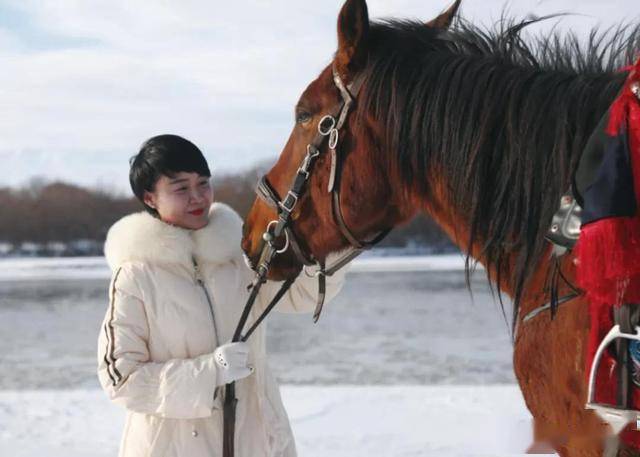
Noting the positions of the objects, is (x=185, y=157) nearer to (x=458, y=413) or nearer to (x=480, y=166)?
(x=480, y=166)

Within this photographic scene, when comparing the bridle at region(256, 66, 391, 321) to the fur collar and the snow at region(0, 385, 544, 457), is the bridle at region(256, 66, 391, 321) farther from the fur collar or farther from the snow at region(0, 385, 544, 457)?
the snow at region(0, 385, 544, 457)

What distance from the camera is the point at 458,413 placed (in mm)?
5695

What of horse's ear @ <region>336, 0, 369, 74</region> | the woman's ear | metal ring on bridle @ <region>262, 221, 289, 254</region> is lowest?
the woman's ear

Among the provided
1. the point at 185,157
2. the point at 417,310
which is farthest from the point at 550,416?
the point at 417,310

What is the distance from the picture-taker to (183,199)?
2.65 m

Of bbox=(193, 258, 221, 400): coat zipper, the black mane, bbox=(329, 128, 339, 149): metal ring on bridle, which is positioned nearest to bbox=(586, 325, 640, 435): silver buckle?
the black mane

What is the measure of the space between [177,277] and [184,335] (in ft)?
0.64

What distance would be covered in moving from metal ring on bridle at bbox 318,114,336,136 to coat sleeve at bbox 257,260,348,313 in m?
0.81

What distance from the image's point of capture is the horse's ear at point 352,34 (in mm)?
1861

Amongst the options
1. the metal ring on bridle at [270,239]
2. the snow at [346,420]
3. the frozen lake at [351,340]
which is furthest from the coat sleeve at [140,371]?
the frozen lake at [351,340]

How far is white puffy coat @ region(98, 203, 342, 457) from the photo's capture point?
2.49 m

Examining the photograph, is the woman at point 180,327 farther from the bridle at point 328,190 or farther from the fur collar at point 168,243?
the bridle at point 328,190

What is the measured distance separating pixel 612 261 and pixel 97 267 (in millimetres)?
29836

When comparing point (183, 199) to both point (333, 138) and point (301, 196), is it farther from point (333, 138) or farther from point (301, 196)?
point (333, 138)
